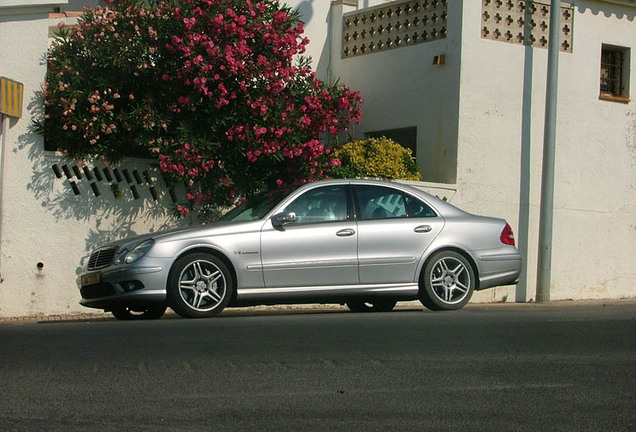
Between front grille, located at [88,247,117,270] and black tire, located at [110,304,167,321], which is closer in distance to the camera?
front grille, located at [88,247,117,270]

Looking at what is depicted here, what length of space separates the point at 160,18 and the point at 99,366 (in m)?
7.81

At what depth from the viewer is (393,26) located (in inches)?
701

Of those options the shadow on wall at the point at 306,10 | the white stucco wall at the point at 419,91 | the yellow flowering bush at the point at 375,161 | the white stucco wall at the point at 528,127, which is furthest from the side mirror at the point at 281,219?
the shadow on wall at the point at 306,10

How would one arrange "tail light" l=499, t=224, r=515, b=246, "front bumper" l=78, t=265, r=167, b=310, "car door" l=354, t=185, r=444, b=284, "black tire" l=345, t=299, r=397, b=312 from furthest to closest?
"black tire" l=345, t=299, r=397, b=312
"tail light" l=499, t=224, r=515, b=246
"car door" l=354, t=185, r=444, b=284
"front bumper" l=78, t=265, r=167, b=310

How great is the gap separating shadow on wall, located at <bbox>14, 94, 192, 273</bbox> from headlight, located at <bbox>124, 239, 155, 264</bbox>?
319 centimetres

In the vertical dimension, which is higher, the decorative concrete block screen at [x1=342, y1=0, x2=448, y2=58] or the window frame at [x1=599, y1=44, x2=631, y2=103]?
the decorative concrete block screen at [x1=342, y1=0, x2=448, y2=58]

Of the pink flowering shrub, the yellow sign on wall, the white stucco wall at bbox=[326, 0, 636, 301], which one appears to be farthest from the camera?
the white stucco wall at bbox=[326, 0, 636, 301]

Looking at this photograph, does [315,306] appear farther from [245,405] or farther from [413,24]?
[245,405]

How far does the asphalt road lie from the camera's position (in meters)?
→ 5.76

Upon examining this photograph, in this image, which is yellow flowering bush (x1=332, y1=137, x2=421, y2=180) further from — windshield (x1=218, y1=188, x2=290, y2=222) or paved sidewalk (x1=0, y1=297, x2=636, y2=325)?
windshield (x1=218, y1=188, x2=290, y2=222)

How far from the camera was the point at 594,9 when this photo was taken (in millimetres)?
17922

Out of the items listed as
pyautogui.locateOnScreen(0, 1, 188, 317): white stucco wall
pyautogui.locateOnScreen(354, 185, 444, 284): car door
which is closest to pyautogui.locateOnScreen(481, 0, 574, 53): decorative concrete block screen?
pyautogui.locateOnScreen(354, 185, 444, 284): car door

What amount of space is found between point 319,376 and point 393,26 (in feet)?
38.8

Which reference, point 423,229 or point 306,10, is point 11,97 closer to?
point 423,229
